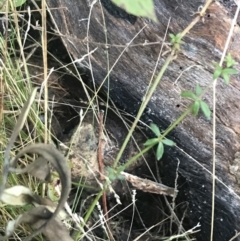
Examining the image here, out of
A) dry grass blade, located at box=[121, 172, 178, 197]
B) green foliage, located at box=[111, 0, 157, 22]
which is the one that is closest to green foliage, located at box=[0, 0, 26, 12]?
dry grass blade, located at box=[121, 172, 178, 197]

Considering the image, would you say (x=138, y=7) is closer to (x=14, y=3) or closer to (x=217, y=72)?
(x=217, y=72)

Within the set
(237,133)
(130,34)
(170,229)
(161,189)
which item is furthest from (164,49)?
(170,229)

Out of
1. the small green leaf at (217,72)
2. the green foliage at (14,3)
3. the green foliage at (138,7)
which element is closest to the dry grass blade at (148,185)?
the small green leaf at (217,72)

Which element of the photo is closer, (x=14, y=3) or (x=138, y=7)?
(x=138, y=7)

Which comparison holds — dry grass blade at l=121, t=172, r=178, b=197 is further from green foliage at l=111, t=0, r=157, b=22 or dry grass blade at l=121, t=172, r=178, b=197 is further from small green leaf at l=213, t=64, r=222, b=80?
green foliage at l=111, t=0, r=157, b=22

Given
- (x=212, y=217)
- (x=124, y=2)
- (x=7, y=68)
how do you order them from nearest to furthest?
(x=124, y=2)
(x=212, y=217)
(x=7, y=68)

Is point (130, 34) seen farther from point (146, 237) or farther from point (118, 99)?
point (146, 237)

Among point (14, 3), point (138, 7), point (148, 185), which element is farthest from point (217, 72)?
point (14, 3)

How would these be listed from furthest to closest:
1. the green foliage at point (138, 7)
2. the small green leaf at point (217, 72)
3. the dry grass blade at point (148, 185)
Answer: the dry grass blade at point (148, 185)
the small green leaf at point (217, 72)
the green foliage at point (138, 7)

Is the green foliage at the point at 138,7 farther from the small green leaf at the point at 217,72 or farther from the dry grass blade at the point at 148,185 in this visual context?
the dry grass blade at the point at 148,185
